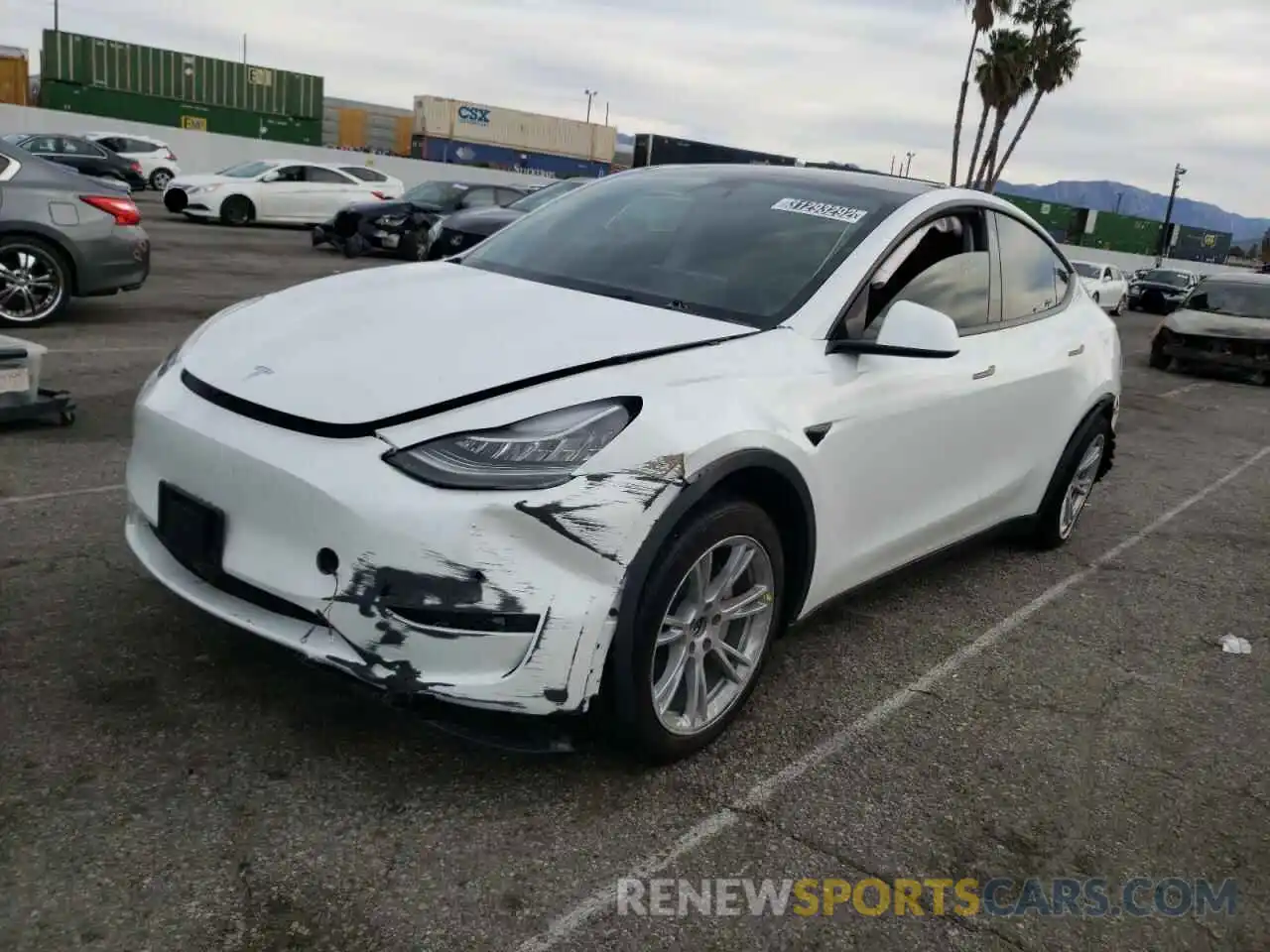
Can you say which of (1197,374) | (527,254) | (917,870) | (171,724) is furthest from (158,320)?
(1197,374)

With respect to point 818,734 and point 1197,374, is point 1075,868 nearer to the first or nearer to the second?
point 818,734

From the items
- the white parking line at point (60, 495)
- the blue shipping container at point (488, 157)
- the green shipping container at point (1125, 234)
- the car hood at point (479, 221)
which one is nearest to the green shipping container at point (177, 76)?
the blue shipping container at point (488, 157)

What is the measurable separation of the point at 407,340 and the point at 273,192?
2147 cm

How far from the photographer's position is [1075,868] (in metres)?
2.81

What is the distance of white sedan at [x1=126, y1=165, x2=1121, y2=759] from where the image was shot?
2.51m

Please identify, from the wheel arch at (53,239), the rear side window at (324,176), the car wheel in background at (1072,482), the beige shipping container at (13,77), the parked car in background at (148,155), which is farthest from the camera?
the beige shipping container at (13,77)

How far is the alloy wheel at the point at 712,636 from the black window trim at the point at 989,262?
78cm

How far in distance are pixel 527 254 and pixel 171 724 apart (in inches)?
77.3

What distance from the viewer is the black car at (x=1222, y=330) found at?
49.3 ft

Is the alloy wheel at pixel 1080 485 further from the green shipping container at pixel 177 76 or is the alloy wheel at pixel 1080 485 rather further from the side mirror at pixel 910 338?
the green shipping container at pixel 177 76

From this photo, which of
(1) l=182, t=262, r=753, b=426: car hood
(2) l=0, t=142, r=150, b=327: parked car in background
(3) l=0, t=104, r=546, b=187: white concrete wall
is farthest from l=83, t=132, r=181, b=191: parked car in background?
(1) l=182, t=262, r=753, b=426: car hood

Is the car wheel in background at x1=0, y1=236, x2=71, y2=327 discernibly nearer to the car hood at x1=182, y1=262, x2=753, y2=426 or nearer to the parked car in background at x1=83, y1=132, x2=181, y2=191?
the car hood at x1=182, y1=262, x2=753, y2=426

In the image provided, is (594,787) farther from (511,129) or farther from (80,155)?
(511,129)

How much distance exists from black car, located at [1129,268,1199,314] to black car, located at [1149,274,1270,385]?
1640 centimetres
